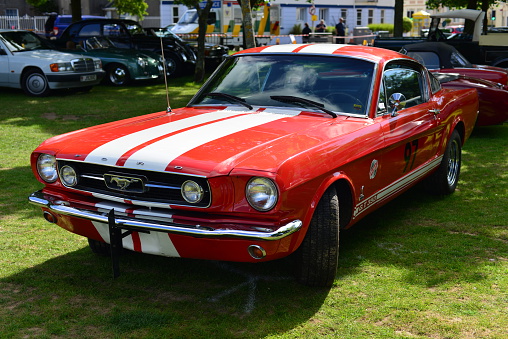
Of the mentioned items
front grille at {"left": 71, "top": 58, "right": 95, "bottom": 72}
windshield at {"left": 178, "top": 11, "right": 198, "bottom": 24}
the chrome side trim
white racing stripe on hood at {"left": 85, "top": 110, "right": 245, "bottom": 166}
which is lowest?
the chrome side trim

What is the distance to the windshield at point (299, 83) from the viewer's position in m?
5.00

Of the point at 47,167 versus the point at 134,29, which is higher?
the point at 134,29

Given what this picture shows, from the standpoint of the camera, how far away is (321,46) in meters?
5.64

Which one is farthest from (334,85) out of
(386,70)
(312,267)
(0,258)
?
(0,258)

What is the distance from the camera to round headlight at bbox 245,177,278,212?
364cm

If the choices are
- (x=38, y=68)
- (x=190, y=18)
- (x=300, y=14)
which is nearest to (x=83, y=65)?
(x=38, y=68)

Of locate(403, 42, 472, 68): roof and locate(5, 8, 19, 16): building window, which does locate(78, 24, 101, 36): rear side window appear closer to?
locate(403, 42, 472, 68): roof

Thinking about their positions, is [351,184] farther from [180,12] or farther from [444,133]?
[180,12]

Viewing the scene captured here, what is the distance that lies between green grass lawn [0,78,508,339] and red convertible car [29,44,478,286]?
0.29 m

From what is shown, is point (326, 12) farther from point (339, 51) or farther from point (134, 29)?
point (339, 51)

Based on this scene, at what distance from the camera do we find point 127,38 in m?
18.1

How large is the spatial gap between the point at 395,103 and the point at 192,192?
2047 mm

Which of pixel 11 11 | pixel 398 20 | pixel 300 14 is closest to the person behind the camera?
pixel 398 20

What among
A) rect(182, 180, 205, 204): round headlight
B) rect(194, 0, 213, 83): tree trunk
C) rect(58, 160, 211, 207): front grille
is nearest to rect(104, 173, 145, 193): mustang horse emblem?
rect(58, 160, 211, 207): front grille
